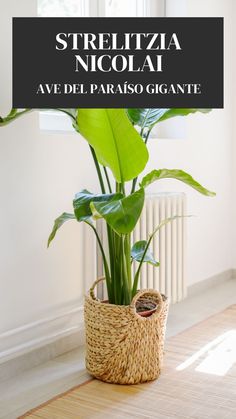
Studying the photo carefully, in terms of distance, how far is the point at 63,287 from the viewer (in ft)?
8.15

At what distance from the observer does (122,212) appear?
1756 millimetres

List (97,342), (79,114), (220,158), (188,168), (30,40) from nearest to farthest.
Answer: (79,114) < (97,342) < (30,40) < (188,168) < (220,158)

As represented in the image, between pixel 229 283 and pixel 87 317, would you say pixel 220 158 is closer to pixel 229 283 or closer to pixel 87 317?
pixel 229 283

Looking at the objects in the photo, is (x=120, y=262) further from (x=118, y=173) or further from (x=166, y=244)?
(x=166, y=244)

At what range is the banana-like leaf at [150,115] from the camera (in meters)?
2.15

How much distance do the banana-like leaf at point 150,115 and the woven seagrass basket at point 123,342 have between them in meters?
0.65

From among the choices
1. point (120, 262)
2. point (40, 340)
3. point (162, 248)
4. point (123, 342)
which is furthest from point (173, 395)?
point (162, 248)

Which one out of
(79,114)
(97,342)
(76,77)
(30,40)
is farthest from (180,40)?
(97,342)

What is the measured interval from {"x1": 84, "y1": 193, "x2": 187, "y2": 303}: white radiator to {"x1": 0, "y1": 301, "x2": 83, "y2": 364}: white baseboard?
6.9 inches

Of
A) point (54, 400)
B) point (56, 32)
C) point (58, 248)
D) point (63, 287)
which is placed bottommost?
point (54, 400)

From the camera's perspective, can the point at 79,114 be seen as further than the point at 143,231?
No

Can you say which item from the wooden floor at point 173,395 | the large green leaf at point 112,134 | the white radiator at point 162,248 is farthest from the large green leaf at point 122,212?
the white radiator at point 162,248

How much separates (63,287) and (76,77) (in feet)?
3.00

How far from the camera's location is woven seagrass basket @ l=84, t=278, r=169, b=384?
2.08 meters
